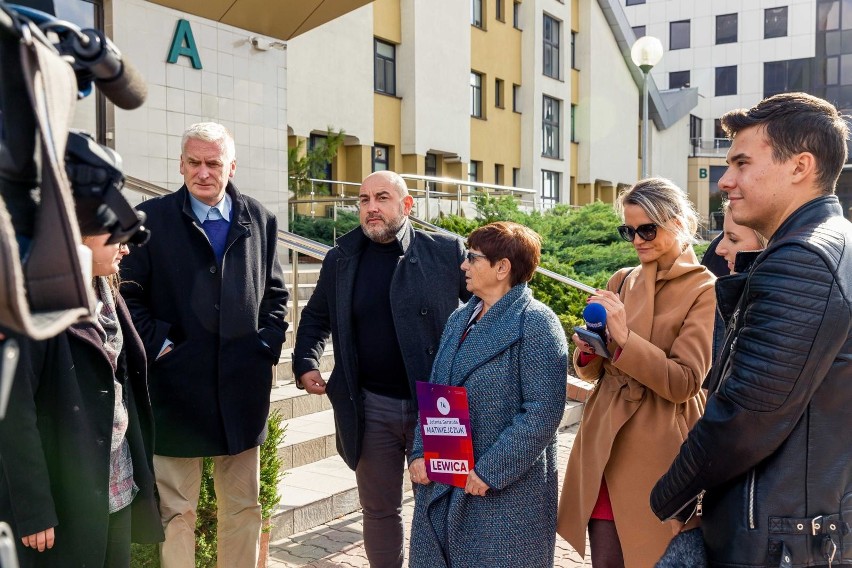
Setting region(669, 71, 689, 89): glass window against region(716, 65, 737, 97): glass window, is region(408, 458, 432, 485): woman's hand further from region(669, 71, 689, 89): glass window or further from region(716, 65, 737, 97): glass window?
region(669, 71, 689, 89): glass window

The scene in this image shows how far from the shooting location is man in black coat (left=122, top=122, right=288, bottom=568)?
11.7 ft

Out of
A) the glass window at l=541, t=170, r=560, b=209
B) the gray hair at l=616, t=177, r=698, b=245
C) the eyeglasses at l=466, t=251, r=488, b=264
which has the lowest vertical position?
the eyeglasses at l=466, t=251, r=488, b=264

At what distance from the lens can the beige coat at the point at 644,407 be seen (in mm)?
3027

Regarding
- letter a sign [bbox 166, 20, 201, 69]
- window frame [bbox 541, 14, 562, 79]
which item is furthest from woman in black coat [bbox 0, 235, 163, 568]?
window frame [bbox 541, 14, 562, 79]

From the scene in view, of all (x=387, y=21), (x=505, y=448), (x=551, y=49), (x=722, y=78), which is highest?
(x=722, y=78)

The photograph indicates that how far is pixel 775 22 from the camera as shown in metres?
48.5

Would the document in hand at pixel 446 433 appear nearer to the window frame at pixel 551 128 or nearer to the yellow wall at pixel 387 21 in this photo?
the yellow wall at pixel 387 21

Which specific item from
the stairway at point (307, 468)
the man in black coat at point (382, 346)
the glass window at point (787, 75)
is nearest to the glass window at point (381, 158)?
the stairway at point (307, 468)

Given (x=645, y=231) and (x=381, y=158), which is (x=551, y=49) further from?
(x=645, y=231)

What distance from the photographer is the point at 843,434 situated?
2008 millimetres

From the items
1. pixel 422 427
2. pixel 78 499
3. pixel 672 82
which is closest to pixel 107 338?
pixel 78 499

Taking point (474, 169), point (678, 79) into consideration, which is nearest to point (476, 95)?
point (474, 169)

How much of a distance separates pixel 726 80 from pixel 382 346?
167 ft

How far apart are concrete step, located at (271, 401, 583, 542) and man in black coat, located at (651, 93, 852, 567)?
2.91 m
